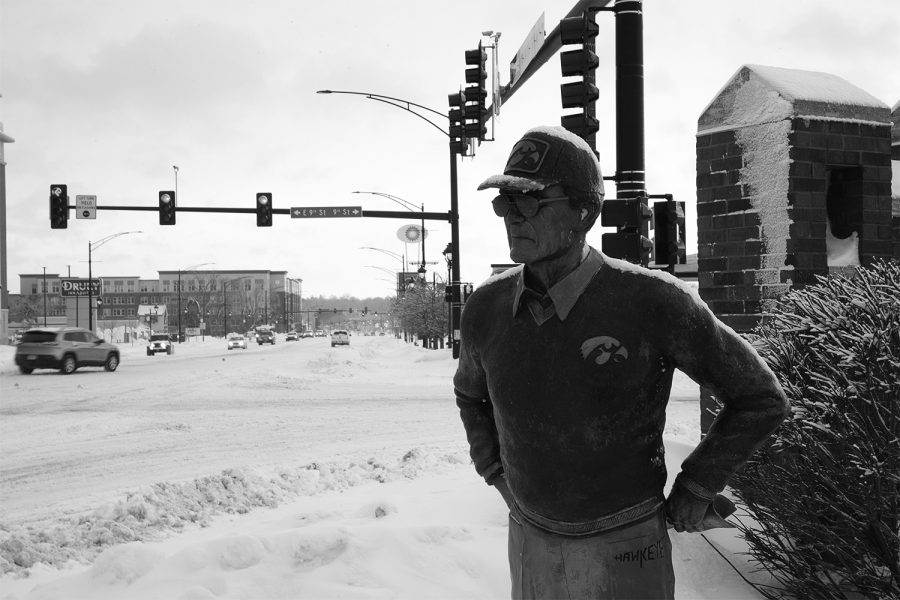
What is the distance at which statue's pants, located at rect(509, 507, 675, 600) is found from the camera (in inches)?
87.6

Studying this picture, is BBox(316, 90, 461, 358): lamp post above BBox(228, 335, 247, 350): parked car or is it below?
above

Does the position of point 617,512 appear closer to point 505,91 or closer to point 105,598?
point 105,598

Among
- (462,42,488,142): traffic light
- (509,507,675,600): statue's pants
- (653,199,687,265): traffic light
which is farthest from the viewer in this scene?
(462,42,488,142): traffic light

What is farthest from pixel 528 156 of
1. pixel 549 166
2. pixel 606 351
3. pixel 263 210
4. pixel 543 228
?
pixel 263 210

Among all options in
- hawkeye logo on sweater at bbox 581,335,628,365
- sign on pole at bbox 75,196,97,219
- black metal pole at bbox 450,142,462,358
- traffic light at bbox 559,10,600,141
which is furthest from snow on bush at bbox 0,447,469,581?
sign on pole at bbox 75,196,97,219

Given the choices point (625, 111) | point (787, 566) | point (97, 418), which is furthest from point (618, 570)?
point (97, 418)

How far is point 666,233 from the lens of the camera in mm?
8336

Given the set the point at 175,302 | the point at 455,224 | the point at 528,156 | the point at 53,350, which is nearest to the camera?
the point at 528,156

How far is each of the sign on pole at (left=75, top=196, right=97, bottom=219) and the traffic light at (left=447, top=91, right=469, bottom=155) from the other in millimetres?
13506

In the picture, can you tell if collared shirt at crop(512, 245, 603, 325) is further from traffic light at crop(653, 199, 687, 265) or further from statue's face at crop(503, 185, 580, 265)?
traffic light at crop(653, 199, 687, 265)

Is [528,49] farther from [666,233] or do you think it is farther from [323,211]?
[323,211]

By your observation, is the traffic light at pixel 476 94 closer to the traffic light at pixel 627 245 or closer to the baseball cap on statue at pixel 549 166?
the traffic light at pixel 627 245

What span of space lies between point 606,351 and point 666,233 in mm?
6437

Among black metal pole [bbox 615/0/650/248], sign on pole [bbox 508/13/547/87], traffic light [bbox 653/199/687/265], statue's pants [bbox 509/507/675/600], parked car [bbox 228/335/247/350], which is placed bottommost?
parked car [bbox 228/335/247/350]
